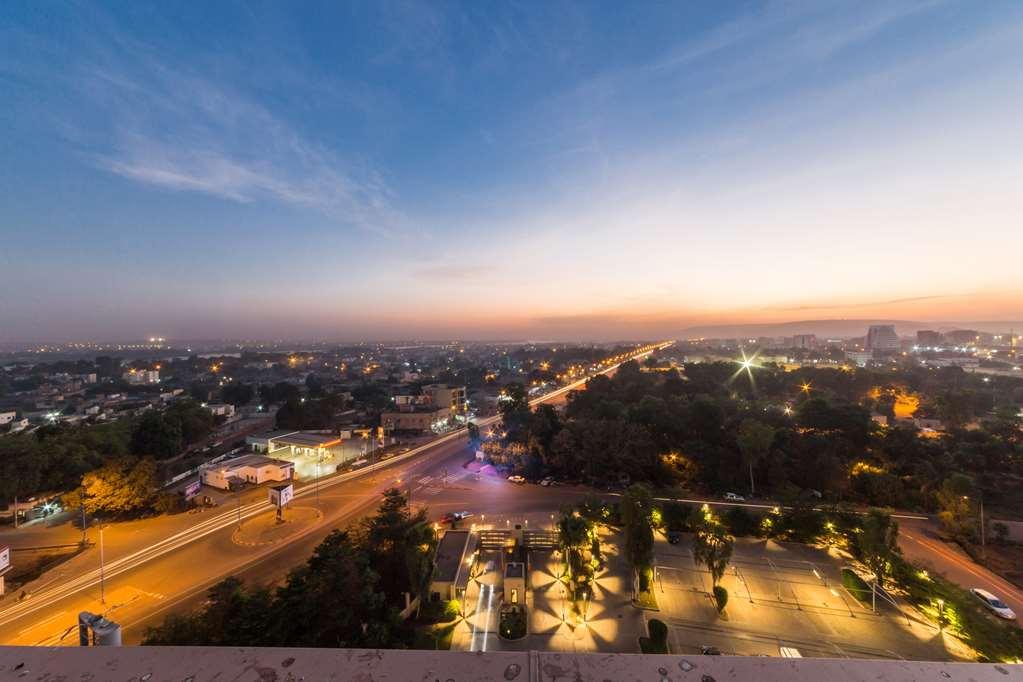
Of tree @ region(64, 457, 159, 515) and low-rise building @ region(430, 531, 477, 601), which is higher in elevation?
tree @ region(64, 457, 159, 515)

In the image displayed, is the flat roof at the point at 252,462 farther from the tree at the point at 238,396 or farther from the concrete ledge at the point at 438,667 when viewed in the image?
the tree at the point at 238,396

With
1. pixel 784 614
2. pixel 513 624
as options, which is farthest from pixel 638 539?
pixel 784 614

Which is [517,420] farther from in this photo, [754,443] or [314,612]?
[314,612]

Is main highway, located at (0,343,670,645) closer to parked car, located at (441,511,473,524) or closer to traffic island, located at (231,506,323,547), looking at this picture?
traffic island, located at (231,506,323,547)

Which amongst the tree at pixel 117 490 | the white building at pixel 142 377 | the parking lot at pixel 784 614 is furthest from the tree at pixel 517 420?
the white building at pixel 142 377

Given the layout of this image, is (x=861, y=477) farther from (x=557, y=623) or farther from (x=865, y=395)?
(x=865, y=395)

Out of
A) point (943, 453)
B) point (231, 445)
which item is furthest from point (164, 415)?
point (943, 453)

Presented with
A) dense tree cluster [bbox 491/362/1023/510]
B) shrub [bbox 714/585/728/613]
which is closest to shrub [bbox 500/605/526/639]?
shrub [bbox 714/585/728/613]
